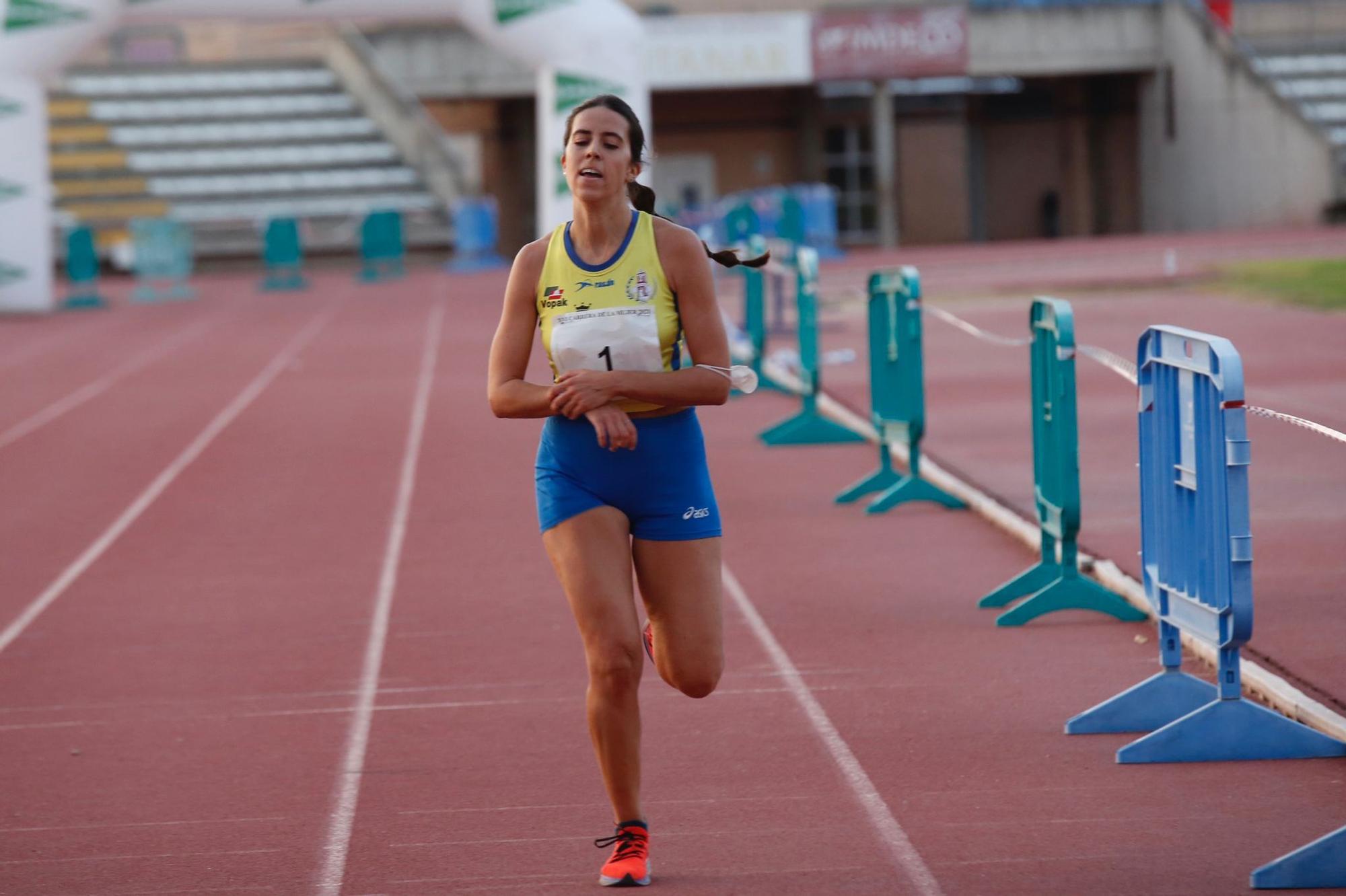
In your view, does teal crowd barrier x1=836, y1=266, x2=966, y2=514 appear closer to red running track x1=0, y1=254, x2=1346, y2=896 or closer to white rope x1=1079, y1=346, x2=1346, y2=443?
red running track x1=0, y1=254, x2=1346, y2=896

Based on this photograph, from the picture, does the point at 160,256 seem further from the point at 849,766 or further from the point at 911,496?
the point at 849,766

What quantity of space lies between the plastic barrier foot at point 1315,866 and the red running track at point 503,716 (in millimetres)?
152

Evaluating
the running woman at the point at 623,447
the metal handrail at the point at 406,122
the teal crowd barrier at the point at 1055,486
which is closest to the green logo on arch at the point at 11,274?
the metal handrail at the point at 406,122

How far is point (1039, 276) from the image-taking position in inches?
1148

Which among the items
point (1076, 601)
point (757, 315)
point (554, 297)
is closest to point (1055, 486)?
point (1076, 601)

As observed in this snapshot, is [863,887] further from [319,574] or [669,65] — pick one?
[669,65]

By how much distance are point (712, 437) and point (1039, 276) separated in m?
16.2

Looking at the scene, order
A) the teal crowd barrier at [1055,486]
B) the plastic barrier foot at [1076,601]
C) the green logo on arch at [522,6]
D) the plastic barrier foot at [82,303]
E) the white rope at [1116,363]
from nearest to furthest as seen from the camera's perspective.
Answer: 1. the white rope at [1116,363]
2. the teal crowd barrier at [1055,486]
3. the plastic barrier foot at [1076,601]
4. the green logo on arch at [522,6]
5. the plastic barrier foot at [82,303]

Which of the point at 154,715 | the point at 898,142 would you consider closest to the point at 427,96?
the point at 898,142

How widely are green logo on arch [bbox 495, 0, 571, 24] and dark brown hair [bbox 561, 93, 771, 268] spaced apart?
20.6 meters

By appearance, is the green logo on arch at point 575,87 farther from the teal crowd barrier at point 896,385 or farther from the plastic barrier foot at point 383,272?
the teal crowd barrier at point 896,385

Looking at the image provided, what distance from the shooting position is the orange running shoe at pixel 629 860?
15.7 ft

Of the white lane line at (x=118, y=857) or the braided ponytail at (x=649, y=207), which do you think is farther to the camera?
the white lane line at (x=118, y=857)

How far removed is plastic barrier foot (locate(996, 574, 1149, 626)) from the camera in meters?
7.71
